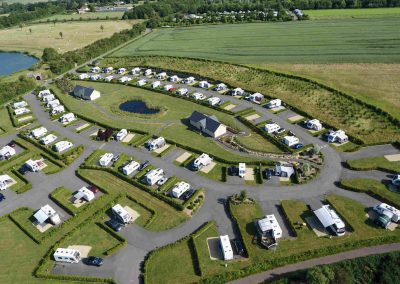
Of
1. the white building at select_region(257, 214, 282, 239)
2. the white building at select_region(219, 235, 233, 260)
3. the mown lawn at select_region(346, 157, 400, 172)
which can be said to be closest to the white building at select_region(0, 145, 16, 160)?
the white building at select_region(219, 235, 233, 260)

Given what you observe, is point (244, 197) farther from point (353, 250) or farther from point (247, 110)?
point (247, 110)

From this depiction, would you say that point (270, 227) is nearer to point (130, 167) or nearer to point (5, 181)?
point (130, 167)

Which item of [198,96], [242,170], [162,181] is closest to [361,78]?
[198,96]

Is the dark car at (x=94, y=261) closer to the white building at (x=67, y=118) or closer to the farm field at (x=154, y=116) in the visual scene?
the farm field at (x=154, y=116)

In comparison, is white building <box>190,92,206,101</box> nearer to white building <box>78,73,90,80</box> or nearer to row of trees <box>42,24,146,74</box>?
white building <box>78,73,90,80</box>

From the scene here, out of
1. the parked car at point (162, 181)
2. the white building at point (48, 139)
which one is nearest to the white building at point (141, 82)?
the white building at point (48, 139)

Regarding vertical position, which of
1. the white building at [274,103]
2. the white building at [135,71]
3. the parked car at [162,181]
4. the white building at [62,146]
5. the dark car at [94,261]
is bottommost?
the dark car at [94,261]
